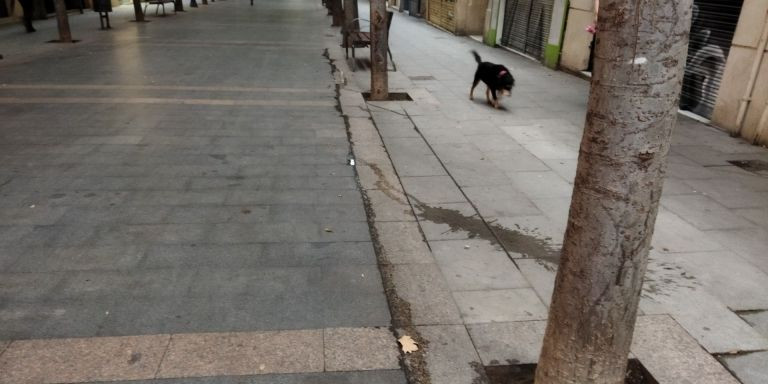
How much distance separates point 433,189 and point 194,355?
10.4ft

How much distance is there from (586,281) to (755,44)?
722cm

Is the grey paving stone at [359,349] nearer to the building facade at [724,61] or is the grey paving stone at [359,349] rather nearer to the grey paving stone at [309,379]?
the grey paving stone at [309,379]

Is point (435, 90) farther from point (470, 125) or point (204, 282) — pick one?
point (204, 282)

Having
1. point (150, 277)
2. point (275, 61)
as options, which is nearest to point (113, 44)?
point (275, 61)

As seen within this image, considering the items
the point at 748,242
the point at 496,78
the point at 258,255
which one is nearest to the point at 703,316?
the point at 748,242

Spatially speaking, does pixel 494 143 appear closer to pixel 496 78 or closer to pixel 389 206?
pixel 496 78

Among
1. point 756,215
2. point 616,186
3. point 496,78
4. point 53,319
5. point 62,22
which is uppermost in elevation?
point 616,186

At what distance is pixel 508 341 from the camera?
10.4 ft

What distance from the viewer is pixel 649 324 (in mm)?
3328

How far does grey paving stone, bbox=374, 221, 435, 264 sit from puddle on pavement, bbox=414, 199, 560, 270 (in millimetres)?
341

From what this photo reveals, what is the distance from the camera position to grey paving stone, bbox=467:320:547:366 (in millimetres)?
3012

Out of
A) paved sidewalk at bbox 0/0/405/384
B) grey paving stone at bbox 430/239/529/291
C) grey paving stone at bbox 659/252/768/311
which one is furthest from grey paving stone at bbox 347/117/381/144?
grey paving stone at bbox 659/252/768/311

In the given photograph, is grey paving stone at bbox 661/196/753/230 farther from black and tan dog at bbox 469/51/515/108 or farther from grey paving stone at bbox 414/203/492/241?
black and tan dog at bbox 469/51/515/108

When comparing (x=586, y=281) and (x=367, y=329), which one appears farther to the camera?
(x=367, y=329)
